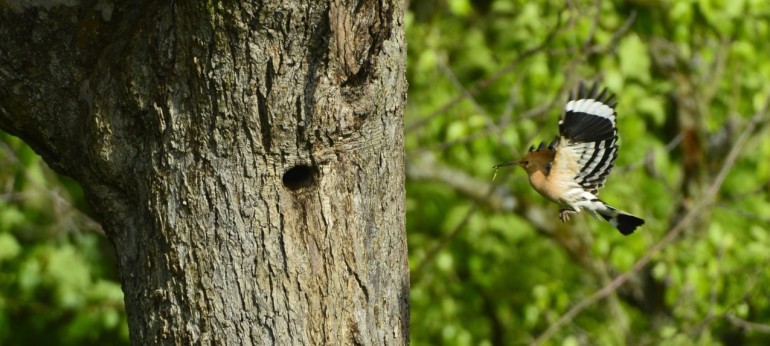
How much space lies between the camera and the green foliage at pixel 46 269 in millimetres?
5422

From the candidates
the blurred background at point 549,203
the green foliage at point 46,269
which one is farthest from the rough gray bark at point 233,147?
the green foliage at point 46,269

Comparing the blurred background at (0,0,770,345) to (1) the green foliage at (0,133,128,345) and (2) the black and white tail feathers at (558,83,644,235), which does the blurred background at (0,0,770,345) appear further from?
(2) the black and white tail feathers at (558,83,644,235)

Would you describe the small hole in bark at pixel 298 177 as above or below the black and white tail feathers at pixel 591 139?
below

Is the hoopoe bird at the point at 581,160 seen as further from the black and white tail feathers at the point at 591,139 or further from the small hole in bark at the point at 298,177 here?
the small hole in bark at the point at 298,177

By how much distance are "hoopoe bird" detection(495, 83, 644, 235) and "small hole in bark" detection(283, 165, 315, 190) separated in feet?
3.34

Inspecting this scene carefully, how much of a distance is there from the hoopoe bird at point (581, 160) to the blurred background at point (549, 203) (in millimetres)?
1346

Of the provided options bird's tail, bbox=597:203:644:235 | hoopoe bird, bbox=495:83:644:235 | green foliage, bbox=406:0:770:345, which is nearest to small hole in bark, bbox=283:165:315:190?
hoopoe bird, bbox=495:83:644:235

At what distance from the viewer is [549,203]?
19.5 feet

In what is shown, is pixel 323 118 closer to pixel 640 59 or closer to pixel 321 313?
pixel 321 313

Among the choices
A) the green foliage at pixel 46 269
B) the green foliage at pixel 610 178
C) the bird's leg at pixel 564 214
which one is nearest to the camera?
the bird's leg at pixel 564 214

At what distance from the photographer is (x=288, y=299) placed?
228cm

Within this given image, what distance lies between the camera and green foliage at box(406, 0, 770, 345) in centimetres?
498

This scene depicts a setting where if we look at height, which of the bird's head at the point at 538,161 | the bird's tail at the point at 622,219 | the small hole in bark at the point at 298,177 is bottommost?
the bird's tail at the point at 622,219

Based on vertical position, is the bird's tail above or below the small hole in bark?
below
